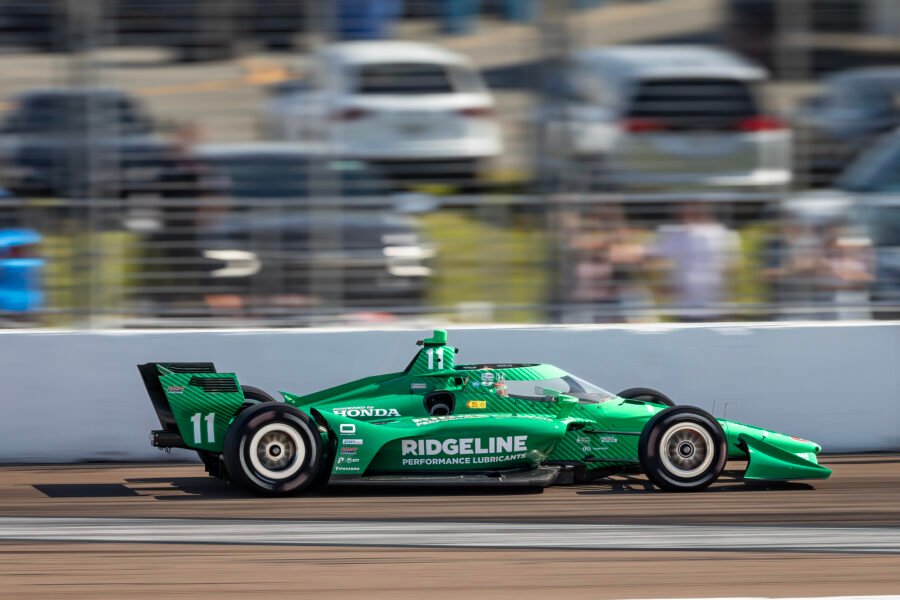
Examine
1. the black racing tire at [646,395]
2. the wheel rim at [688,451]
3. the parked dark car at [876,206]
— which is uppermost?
the parked dark car at [876,206]

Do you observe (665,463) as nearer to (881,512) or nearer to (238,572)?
(881,512)

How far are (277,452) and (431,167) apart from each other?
115 inches

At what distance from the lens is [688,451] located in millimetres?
8078

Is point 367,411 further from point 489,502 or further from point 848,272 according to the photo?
point 848,272

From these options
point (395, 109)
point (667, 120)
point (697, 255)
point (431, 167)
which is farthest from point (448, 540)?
point (667, 120)

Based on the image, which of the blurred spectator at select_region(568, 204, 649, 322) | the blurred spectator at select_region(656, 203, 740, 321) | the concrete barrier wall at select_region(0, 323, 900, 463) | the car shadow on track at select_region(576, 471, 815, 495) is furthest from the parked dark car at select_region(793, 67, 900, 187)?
the car shadow on track at select_region(576, 471, 815, 495)

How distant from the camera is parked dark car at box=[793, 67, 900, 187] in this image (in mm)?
10320

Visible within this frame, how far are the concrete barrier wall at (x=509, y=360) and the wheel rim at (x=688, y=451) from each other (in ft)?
5.68

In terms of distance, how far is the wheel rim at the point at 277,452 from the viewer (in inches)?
312

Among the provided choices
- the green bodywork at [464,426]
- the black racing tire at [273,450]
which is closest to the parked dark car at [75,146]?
the green bodywork at [464,426]

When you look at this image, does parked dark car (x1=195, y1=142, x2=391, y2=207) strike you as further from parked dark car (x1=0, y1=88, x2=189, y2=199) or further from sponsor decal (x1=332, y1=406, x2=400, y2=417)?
sponsor decal (x1=332, y1=406, x2=400, y2=417)

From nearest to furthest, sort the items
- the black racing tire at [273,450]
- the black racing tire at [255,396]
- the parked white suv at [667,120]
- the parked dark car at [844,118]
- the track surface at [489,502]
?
the track surface at [489,502], the black racing tire at [273,450], the black racing tire at [255,396], the parked white suv at [667,120], the parked dark car at [844,118]

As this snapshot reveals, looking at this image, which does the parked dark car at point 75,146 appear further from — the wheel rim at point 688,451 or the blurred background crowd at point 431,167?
the wheel rim at point 688,451

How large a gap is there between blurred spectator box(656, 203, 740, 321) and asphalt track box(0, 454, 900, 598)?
6.14 feet
